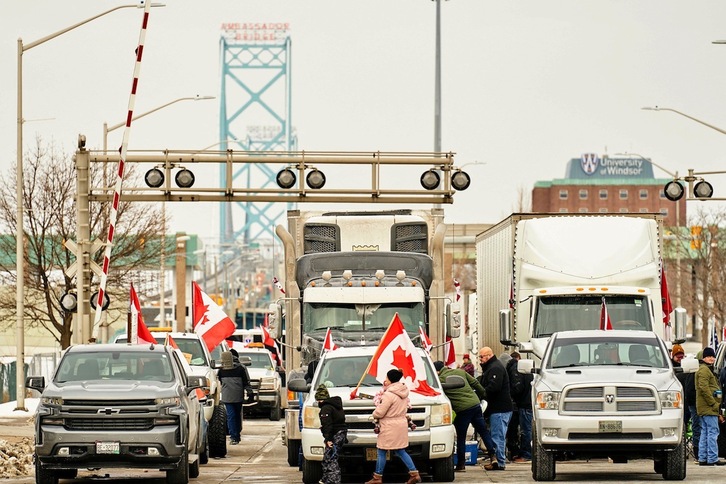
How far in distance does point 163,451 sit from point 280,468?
16.0 ft

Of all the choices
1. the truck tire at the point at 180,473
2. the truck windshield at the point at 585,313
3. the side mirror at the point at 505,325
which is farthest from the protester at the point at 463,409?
the truck windshield at the point at 585,313

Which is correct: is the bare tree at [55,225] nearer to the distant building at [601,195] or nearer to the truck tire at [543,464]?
the truck tire at [543,464]

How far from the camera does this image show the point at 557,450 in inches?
845

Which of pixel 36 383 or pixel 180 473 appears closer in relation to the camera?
pixel 180 473

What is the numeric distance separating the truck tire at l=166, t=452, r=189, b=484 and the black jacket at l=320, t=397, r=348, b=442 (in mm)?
1769

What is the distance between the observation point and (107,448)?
19.8 metres

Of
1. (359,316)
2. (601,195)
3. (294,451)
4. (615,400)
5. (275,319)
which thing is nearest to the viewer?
(615,400)

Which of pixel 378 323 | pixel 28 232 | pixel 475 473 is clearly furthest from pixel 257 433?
pixel 28 232

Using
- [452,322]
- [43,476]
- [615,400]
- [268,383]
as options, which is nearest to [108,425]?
[43,476]

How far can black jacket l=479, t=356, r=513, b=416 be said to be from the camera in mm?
24453

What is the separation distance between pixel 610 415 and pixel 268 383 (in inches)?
801

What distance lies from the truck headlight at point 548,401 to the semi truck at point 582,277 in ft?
Answer: 20.6

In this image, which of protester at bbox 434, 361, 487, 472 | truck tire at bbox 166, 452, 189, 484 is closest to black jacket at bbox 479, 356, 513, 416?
protester at bbox 434, 361, 487, 472

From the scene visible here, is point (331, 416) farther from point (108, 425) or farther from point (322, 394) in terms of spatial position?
point (108, 425)
